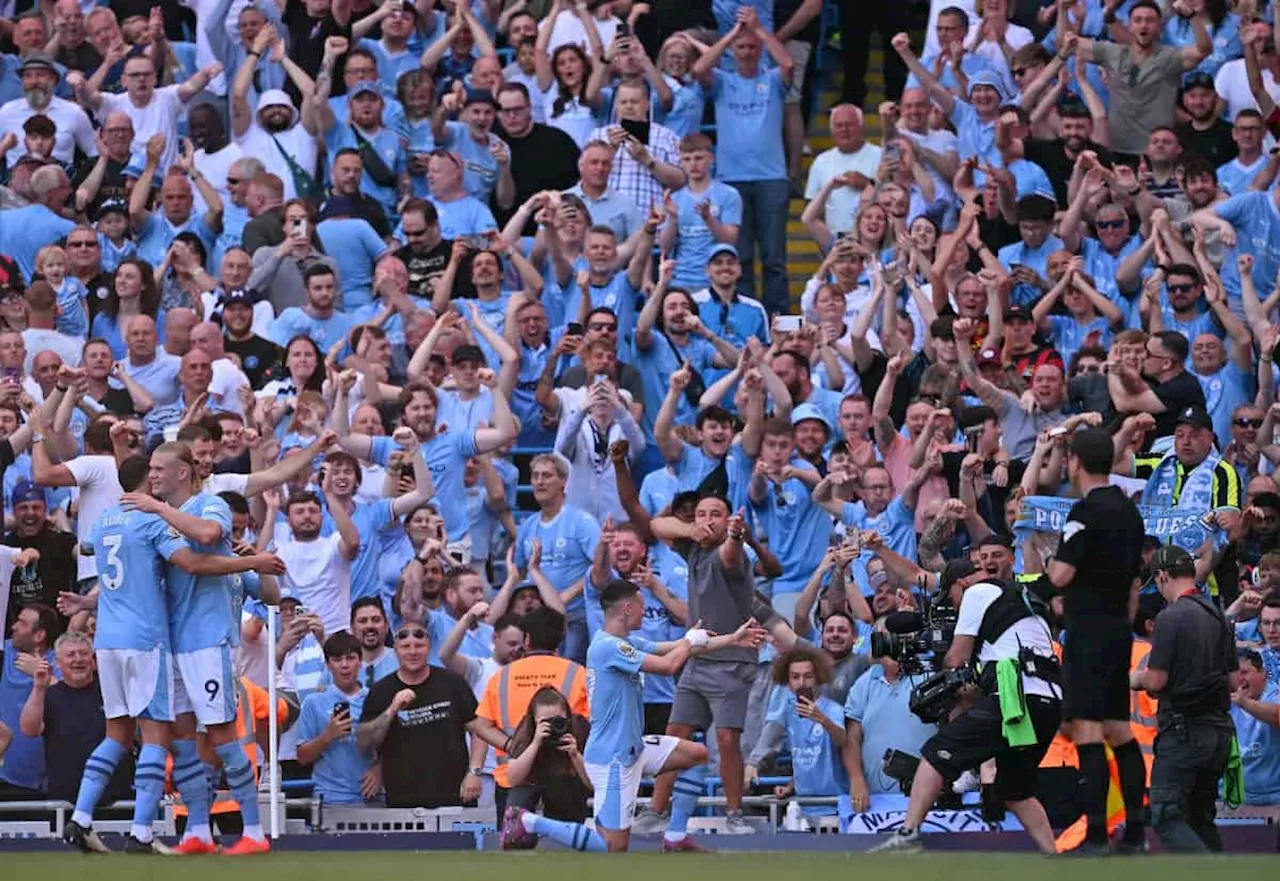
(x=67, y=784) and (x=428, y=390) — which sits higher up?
(x=428, y=390)

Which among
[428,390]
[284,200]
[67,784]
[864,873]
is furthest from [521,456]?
[864,873]

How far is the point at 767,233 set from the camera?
20891mm

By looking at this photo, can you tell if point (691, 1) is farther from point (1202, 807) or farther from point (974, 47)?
point (1202, 807)

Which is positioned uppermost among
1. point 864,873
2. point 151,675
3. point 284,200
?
point 284,200

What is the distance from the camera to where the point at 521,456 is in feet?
63.4

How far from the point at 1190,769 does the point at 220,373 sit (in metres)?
7.91

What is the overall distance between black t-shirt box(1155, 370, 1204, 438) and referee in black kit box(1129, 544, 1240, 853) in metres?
3.46

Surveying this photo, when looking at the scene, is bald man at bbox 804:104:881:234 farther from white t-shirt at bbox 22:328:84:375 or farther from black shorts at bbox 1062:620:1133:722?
black shorts at bbox 1062:620:1133:722

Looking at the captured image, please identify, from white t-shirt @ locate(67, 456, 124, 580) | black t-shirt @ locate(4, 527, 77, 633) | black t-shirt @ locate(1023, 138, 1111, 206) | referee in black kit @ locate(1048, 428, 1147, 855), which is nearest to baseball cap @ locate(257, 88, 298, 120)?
black t-shirt @ locate(4, 527, 77, 633)

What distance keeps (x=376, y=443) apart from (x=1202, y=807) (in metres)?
6.51

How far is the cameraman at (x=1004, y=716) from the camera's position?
12711 millimetres

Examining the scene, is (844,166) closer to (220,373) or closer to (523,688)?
(220,373)

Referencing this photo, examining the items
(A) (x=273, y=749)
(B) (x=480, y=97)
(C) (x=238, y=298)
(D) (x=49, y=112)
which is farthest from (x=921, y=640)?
(D) (x=49, y=112)

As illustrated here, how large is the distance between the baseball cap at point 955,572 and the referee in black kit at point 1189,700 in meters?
1.01
